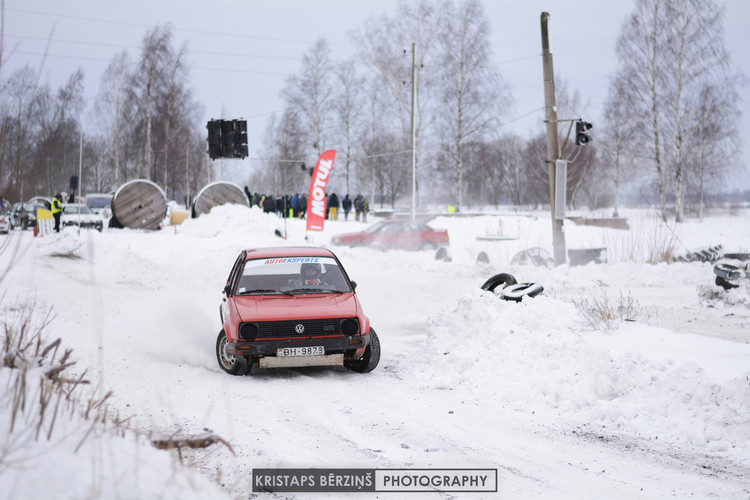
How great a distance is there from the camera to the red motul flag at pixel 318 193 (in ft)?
80.3

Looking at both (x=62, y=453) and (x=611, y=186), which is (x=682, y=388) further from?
(x=611, y=186)

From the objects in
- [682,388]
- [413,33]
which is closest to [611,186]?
[413,33]

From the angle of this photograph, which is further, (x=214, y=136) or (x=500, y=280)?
(x=214, y=136)

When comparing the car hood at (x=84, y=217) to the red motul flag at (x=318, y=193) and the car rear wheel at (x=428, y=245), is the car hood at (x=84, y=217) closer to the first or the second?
the red motul flag at (x=318, y=193)

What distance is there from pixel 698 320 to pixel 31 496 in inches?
450

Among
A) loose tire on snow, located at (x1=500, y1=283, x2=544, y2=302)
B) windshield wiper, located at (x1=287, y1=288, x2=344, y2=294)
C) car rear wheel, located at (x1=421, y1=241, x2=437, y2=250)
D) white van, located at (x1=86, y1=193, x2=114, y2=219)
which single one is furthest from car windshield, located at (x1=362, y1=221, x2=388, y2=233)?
white van, located at (x1=86, y1=193, x2=114, y2=219)

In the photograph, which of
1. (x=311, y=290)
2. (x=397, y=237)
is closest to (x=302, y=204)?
(x=397, y=237)

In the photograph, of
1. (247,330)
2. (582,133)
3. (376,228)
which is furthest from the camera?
(376,228)

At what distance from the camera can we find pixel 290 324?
25.3ft

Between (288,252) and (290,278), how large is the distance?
1.36 ft

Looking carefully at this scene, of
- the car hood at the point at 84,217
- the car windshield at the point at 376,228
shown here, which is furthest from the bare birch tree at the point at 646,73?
the car hood at the point at 84,217

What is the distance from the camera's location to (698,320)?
12.0 m

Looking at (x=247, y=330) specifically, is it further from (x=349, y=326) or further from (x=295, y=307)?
(x=349, y=326)

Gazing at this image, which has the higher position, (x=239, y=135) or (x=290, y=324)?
(x=239, y=135)
